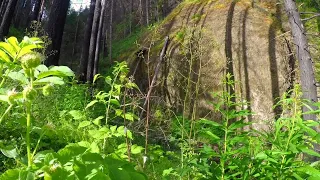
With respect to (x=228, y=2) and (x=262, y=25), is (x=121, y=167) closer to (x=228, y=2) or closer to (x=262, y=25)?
(x=262, y=25)

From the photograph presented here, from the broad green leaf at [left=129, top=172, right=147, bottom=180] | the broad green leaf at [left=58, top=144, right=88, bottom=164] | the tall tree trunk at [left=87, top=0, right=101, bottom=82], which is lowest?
the broad green leaf at [left=129, top=172, right=147, bottom=180]

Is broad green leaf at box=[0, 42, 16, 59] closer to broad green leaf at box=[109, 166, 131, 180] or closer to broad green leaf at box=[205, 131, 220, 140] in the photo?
broad green leaf at box=[109, 166, 131, 180]

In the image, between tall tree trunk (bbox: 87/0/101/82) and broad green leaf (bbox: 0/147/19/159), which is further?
tall tree trunk (bbox: 87/0/101/82)

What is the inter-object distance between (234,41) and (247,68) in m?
1.08

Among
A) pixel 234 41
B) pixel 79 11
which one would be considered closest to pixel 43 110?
pixel 234 41

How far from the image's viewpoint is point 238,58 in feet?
29.2

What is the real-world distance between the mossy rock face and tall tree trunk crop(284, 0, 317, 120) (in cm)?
83

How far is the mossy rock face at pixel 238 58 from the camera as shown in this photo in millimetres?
8008

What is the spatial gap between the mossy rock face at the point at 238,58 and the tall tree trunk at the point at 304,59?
83 centimetres

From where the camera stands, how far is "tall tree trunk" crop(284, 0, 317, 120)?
6090 mm

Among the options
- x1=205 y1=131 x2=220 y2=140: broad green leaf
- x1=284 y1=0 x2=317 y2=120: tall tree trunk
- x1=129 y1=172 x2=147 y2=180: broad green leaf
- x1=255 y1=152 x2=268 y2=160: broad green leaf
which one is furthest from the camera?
x1=284 y1=0 x2=317 y2=120: tall tree trunk

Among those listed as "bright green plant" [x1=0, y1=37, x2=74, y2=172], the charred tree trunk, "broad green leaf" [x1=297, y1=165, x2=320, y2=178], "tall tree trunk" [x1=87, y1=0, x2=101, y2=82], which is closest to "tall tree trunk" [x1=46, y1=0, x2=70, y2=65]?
the charred tree trunk

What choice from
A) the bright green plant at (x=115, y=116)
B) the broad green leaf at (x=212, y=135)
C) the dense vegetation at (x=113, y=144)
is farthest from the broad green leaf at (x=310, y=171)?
the bright green plant at (x=115, y=116)

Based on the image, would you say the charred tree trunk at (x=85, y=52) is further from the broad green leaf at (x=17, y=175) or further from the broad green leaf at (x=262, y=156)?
the broad green leaf at (x=17, y=175)
